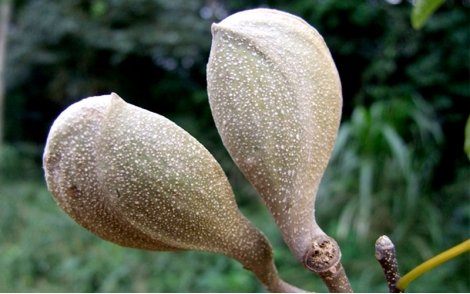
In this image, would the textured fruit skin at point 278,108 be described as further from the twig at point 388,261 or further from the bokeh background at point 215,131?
the bokeh background at point 215,131

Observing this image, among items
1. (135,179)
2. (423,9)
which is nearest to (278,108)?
(135,179)

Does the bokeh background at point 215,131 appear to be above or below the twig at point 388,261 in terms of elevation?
below

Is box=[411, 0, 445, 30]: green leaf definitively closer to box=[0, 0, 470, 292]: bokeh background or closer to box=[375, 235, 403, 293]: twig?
box=[375, 235, 403, 293]: twig

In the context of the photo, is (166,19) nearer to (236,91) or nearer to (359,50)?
(359,50)

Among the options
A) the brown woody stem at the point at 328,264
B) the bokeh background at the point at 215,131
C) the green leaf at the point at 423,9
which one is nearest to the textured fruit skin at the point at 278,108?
the brown woody stem at the point at 328,264

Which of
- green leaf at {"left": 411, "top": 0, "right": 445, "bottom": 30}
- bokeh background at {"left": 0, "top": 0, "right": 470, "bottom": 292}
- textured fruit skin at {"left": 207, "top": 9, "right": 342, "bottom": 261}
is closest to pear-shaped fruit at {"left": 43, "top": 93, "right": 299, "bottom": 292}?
textured fruit skin at {"left": 207, "top": 9, "right": 342, "bottom": 261}

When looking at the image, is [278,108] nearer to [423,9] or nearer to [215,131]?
[423,9]

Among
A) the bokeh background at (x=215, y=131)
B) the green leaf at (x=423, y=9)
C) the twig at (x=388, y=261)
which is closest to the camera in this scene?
the twig at (x=388, y=261)
